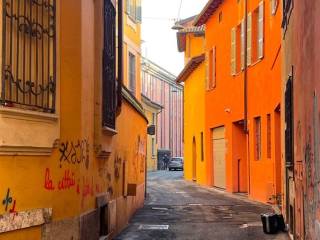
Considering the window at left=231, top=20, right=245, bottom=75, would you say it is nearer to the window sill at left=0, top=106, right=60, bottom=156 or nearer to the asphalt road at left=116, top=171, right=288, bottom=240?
the asphalt road at left=116, top=171, right=288, bottom=240

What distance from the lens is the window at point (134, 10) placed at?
24.9 m

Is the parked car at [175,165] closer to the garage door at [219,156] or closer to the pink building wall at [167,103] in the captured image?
the pink building wall at [167,103]

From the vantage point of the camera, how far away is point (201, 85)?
34.2m

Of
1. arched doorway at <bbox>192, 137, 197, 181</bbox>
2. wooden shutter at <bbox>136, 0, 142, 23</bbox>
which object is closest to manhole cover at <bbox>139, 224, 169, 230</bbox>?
wooden shutter at <bbox>136, 0, 142, 23</bbox>

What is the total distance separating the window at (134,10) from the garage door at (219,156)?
597cm

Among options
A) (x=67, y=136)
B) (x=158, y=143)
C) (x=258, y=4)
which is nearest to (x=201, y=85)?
(x=258, y=4)

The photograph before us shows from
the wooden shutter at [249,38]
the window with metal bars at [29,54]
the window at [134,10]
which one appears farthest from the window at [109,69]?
the window at [134,10]

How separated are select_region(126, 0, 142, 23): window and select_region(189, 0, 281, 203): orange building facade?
3.57m

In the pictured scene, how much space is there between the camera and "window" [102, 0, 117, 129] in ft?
33.1

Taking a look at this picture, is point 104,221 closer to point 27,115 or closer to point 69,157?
point 69,157

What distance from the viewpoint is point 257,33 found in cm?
2181

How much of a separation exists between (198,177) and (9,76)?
94.0 ft

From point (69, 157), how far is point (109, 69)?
2.96 metres

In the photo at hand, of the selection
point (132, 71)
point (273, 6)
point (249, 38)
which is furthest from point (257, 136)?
point (132, 71)
